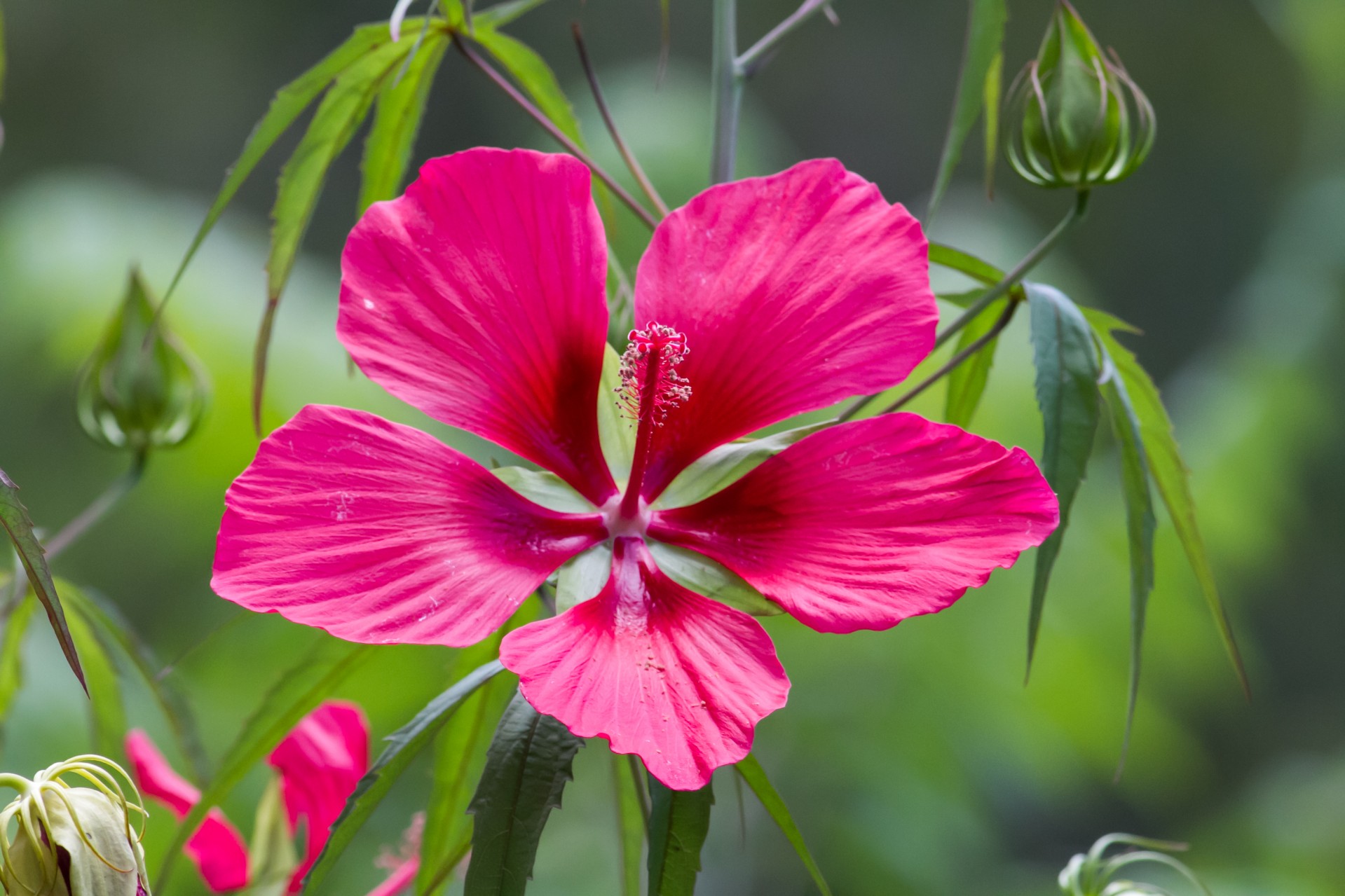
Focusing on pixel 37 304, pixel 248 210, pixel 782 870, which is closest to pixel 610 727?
pixel 37 304

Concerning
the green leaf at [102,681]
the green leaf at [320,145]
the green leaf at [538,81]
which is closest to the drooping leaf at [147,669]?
the green leaf at [102,681]

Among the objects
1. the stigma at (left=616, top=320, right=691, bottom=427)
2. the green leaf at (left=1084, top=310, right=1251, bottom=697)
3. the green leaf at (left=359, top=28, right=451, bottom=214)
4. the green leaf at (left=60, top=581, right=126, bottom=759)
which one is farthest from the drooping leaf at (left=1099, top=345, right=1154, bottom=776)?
the green leaf at (left=60, top=581, right=126, bottom=759)

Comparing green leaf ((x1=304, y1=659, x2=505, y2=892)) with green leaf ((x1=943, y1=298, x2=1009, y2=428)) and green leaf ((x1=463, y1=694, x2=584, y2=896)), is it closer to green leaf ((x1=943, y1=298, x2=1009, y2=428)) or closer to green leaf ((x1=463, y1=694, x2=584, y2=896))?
green leaf ((x1=463, y1=694, x2=584, y2=896))

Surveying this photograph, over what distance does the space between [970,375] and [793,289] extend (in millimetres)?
118

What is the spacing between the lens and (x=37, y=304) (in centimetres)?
146

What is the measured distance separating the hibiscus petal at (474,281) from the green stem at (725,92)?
0.08 meters

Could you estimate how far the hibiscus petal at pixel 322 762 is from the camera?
38 centimetres

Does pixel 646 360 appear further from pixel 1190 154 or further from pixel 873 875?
pixel 1190 154

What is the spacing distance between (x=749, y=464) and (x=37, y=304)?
1.42 metres

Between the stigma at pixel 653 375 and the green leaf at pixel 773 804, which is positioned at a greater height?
the stigma at pixel 653 375

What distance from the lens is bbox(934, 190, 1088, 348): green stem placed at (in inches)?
12.6

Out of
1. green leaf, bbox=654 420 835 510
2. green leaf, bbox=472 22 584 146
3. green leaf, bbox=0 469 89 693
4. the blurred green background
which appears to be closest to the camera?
green leaf, bbox=0 469 89 693

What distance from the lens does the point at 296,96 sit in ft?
1.17

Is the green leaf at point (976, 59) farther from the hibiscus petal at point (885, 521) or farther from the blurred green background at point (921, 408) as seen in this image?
the blurred green background at point (921, 408)
